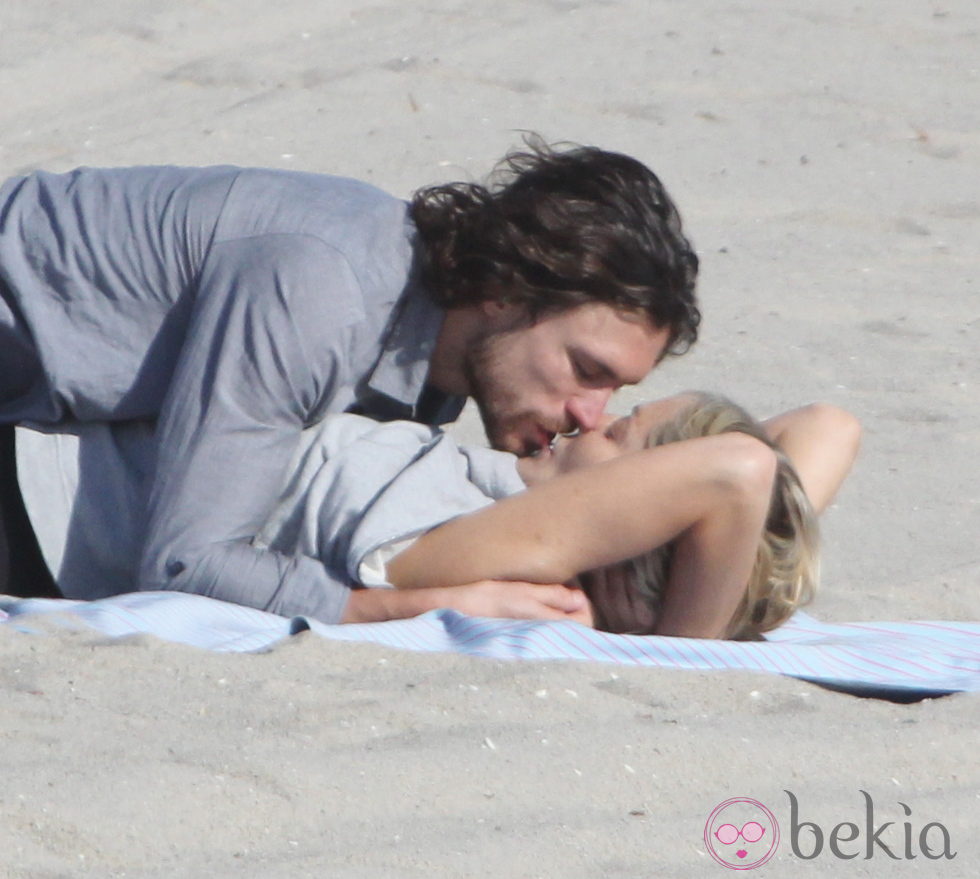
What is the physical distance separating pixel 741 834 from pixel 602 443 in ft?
3.57

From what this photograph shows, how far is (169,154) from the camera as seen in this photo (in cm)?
607

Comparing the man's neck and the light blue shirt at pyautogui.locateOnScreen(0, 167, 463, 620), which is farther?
the man's neck

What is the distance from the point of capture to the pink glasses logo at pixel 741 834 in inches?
86.4

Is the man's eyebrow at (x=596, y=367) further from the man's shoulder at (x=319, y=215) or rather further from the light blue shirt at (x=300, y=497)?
the man's shoulder at (x=319, y=215)

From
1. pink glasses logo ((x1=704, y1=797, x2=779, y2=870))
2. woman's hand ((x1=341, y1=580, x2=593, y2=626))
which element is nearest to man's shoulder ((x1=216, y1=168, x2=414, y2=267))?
woman's hand ((x1=341, y1=580, x2=593, y2=626))

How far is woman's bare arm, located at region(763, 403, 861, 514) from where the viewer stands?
11.6 ft

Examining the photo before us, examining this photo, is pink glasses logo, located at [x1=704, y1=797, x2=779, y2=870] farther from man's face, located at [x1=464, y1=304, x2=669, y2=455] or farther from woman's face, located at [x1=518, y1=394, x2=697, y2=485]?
man's face, located at [x1=464, y1=304, x2=669, y2=455]

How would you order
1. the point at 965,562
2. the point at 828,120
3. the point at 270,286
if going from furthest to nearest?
1. the point at 828,120
2. the point at 965,562
3. the point at 270,286

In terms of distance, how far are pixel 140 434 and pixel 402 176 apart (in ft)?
9.87

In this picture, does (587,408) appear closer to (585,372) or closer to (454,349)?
(585,372)

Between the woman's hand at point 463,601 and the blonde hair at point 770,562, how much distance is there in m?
0.18

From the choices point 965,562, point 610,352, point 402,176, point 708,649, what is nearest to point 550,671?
point 708,649

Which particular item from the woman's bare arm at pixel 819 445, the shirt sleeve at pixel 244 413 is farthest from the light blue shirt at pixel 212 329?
the woman's bare arm at pixel 819 445

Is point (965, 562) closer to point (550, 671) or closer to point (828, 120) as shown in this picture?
point (550, 671)
